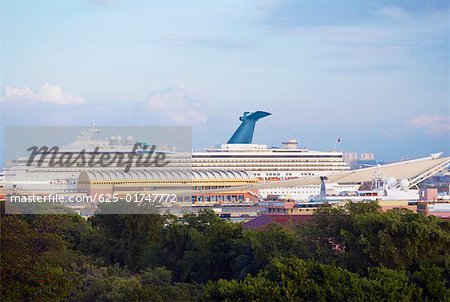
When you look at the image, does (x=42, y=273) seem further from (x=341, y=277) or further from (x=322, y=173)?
(x=322, y=173)

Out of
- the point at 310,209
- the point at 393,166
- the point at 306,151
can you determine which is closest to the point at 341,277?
the point at 310,209

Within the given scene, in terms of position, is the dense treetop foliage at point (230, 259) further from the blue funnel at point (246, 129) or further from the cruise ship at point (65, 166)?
the blue funnel at point (246, 129)

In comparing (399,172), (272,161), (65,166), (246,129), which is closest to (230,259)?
(65,166)

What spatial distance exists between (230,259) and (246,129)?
4646cm

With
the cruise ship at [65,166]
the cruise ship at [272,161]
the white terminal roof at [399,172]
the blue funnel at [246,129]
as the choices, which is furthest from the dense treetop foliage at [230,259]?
the blue funnel at [246,129]

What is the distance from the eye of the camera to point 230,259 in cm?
2138

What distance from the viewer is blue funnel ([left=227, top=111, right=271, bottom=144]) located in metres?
67.2

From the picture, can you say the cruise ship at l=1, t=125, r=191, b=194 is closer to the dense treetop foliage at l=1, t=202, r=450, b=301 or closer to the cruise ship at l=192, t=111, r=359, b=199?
the cruise ship at l=192, t=111, r=359, b=199

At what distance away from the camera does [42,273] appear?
15852 mm

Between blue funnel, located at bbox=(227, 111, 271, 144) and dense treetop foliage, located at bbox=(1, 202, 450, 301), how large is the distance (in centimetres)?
4126

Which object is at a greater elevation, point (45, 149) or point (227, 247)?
point (45, 149)

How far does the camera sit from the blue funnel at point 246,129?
6719 cm

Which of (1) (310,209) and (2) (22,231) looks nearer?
(2) (22,231)

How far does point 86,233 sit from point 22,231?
301 inches
